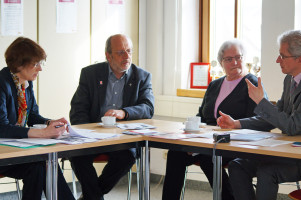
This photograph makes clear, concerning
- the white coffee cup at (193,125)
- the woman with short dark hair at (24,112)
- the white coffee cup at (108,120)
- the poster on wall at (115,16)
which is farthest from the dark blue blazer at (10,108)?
the poster on wall at (115,16)

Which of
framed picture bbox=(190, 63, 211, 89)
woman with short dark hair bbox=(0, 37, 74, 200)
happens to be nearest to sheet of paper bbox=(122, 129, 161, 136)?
woman with short dark hair bbox=(0, 37, 74, 200)

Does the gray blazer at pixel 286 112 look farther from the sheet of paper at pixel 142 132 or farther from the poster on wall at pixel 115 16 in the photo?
the poster on wall at pixel 115 16

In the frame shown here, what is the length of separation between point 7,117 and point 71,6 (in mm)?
1860

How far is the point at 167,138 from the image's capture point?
284cm

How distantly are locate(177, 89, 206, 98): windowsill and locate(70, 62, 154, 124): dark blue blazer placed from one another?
98cm

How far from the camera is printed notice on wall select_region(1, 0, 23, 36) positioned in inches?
168

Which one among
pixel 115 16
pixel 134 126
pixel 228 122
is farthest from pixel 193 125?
pixel 115 16

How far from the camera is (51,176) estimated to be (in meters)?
2.55

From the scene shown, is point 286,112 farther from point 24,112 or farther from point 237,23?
point 237,23

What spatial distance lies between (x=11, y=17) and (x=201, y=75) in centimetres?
186

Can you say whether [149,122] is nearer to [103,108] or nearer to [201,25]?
[103,108]

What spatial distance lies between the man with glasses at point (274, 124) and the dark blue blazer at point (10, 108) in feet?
3.89

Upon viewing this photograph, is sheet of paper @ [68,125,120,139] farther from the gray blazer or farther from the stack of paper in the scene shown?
the gray blazer

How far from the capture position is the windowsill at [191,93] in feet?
15.8
